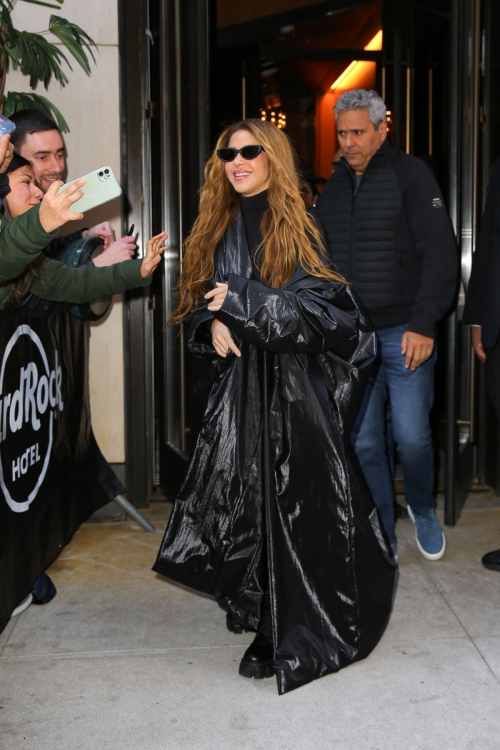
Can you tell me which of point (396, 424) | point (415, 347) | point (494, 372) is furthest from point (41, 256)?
point (494, 372)

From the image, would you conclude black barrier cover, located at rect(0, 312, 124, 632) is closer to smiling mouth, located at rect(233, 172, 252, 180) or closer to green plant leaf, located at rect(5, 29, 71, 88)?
smiling mouth, located at rect(233, 172, 252, 180)

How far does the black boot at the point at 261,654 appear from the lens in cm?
283

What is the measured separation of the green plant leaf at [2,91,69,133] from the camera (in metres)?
3.89

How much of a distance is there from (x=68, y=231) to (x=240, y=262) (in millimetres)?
1999

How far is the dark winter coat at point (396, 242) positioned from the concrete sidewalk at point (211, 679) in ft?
4.06

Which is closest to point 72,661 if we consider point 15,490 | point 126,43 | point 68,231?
point 15,490

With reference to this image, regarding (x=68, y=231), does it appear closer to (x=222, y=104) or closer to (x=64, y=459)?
(x=64, y=459)

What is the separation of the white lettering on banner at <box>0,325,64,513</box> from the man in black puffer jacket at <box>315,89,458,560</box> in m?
1.36

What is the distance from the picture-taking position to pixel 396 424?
3811 mm

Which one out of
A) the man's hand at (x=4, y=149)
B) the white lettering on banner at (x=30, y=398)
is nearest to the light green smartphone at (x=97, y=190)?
the man's hand at (x=4, y=149)

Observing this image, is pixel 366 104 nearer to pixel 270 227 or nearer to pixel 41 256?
pixel 270 227

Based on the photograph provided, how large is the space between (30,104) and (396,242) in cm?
190

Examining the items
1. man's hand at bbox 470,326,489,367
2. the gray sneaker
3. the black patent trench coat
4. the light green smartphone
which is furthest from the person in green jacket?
the gray sneaker

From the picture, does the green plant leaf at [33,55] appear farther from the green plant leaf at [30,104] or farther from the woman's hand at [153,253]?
the woman's hand at [153,253]
